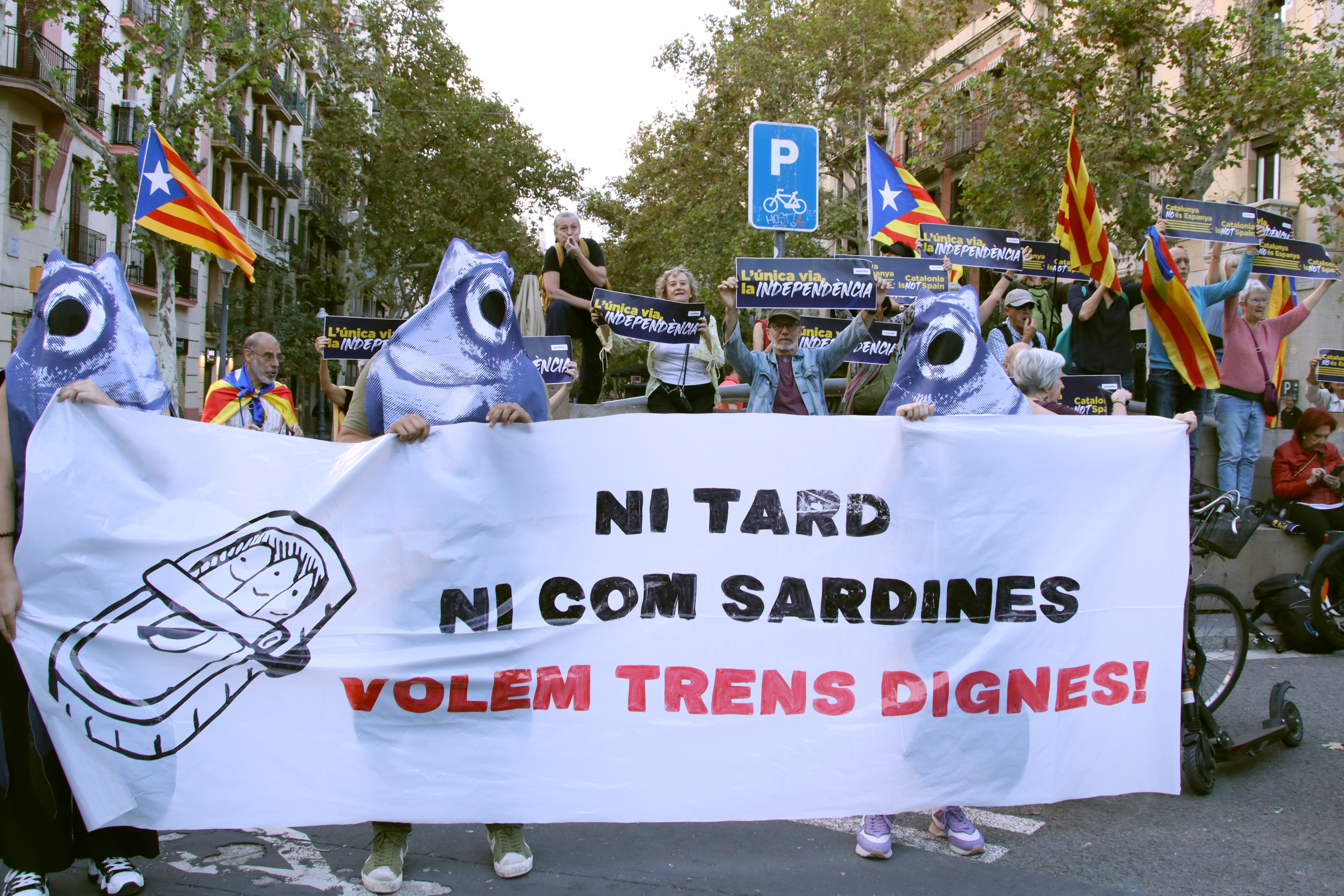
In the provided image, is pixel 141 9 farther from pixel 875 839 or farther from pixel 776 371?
pixel 875 839

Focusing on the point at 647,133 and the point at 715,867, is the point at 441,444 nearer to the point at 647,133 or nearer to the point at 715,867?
the point at 715,867

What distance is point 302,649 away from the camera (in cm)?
338

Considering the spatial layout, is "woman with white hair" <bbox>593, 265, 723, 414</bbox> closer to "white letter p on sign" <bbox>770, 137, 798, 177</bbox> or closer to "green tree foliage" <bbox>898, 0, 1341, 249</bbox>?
"white letter p on sign" <bbox>770, 137, 798, 177</bbox>

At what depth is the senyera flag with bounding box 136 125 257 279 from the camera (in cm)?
692

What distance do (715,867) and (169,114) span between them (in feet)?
60.3

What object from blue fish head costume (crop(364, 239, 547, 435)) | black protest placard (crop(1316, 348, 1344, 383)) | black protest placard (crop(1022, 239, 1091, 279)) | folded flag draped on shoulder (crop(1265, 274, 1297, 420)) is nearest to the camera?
blue fish head costume (crop(364, 239, 547, 435))

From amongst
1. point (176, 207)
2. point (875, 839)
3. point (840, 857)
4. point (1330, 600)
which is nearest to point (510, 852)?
point (840, 857)

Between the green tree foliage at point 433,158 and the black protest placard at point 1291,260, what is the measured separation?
30.4 metres

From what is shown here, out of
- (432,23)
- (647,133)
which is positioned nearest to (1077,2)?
(647,133)

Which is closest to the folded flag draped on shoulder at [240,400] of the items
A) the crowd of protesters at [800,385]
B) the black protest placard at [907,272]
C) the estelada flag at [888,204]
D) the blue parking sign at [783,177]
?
the crowd of protesters at [800,385]

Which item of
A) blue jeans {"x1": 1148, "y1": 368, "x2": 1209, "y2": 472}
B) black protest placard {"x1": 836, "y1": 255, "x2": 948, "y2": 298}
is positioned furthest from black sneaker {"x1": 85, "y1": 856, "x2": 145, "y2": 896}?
blue jeans {"x1": 1148, "y1": 368, "x2": 1209, "y2": 472}

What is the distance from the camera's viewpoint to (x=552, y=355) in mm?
7582

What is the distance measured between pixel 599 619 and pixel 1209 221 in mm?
6135

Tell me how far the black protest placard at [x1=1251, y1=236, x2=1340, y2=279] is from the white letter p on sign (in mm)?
3444
